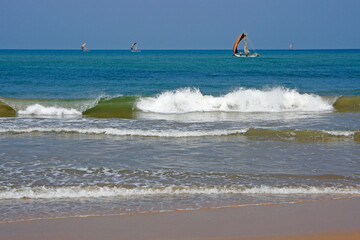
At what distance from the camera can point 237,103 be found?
19.7 metres

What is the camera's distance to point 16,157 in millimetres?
9359

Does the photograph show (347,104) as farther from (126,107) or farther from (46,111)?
(46,111)

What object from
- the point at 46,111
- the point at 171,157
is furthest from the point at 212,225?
the point at 46,111

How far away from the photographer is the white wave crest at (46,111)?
1807cm

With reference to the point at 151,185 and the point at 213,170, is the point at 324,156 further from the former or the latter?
the point at 151,185

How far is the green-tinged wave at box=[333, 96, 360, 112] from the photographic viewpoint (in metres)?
19.3

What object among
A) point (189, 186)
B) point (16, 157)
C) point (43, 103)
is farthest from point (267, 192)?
point (43, 103)

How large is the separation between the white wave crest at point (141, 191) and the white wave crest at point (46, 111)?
11.3m

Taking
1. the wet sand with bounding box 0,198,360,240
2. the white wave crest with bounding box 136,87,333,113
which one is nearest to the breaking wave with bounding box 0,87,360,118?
the white wave crest with bounding box 136,87,333,113

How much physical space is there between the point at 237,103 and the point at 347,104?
5494 mm

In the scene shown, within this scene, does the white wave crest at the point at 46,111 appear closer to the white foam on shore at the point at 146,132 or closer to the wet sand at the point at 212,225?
the white foam on shore at the point at 146,132

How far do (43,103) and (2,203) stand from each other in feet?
47.3

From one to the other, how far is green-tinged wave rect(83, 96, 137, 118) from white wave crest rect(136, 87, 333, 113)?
0.63 m

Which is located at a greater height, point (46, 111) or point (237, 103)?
point (237, 103)
